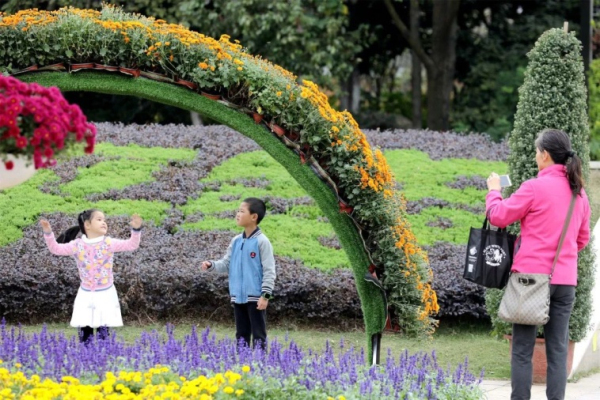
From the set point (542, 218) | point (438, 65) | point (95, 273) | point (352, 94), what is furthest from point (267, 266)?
point (352, 94)

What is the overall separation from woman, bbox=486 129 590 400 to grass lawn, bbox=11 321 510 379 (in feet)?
5.46

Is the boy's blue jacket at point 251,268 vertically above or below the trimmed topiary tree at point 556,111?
below

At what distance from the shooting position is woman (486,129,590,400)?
18.6 feet

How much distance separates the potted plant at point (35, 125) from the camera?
4508mm

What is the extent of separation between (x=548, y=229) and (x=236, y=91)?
6.86 feet

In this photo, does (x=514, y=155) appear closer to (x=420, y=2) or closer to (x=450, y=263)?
(x=450, y=263)

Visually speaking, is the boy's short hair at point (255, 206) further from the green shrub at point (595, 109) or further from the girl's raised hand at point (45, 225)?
the green shrub at point (595, 109)

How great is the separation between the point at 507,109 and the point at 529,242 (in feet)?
42.1

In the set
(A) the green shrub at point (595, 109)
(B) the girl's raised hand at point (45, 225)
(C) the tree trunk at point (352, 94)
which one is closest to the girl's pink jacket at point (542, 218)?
(B) the girl's raised hand at point (45, 225)

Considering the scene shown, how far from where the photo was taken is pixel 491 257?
5.80 metres

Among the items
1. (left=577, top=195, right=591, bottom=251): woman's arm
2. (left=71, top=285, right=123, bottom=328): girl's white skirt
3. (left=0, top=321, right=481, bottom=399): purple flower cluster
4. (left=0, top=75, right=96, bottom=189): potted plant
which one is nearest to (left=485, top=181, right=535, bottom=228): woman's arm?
(left=577, top=195, right=591, bottom=251): woman's arm

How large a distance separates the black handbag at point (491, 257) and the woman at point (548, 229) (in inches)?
2.2

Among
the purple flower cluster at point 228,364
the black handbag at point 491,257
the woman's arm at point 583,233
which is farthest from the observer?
the woman's arm at point 583,233

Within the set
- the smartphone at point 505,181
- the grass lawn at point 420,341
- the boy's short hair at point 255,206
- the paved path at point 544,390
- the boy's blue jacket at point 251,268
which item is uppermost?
the smartphone at point 505,181
